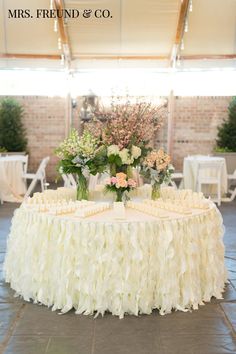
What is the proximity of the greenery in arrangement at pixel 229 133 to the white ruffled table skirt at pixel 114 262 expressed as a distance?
6.96 m

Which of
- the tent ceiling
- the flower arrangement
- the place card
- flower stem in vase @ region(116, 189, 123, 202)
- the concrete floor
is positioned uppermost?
the tent ceiling

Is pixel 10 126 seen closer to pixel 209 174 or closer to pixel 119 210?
pixel 209 174

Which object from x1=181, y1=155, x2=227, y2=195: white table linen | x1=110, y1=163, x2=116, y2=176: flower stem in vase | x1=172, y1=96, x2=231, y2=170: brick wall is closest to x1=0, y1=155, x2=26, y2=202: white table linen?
x1=181, y1=155, x2=227, y2=195: white table linen

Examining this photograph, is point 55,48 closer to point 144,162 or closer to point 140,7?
point 140,7

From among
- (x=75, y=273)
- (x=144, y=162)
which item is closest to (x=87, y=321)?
(x=75, y=273)

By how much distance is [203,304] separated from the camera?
10.3ft

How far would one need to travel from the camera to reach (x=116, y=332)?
8.83ft

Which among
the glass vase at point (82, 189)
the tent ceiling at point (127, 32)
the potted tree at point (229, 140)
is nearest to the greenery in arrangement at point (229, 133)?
the potted tree at point (229, 140)

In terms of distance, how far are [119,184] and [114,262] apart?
667 mm

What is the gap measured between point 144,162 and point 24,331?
162cm

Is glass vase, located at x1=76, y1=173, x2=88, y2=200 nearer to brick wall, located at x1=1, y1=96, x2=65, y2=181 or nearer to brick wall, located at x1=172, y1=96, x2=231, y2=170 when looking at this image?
brick wall, located at x1=1, y1=96, x2=65, y2=181

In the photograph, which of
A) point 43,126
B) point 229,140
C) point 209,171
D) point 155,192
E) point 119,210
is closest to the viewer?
point 119,210

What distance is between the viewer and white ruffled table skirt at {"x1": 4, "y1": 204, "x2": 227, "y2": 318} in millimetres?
2854

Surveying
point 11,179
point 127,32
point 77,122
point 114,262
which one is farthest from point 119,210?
point 77,122
